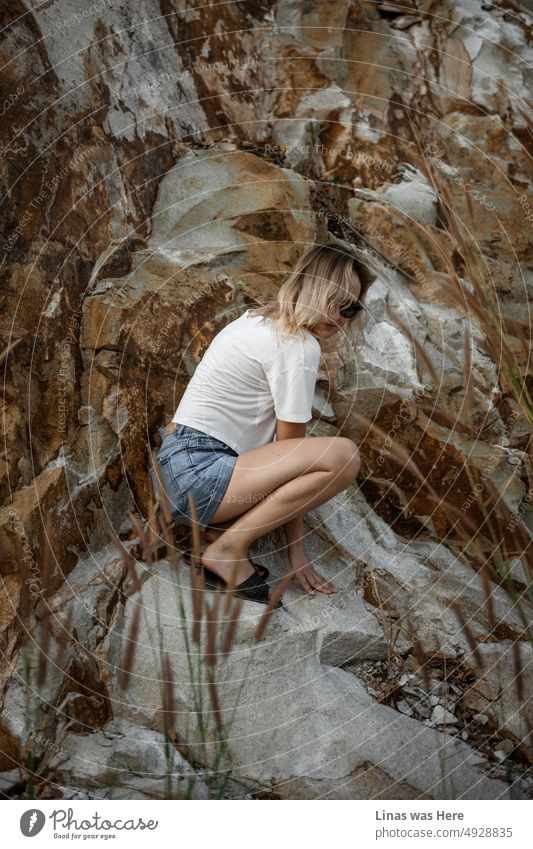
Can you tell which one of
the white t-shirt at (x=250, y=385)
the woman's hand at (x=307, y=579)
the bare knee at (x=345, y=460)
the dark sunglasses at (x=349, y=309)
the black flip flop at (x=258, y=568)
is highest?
the dark sunglasses at (x=349, y=309)

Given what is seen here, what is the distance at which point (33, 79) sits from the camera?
11.1 ft

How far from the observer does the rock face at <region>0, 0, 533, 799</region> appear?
2.83 meters

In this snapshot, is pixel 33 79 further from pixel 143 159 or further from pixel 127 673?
pixel 127 673

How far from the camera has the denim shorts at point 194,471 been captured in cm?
318

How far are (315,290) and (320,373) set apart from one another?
84 cm

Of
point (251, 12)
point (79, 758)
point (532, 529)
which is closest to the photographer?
point (79, 758)

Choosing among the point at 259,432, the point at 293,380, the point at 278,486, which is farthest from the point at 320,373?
the point at 278,486

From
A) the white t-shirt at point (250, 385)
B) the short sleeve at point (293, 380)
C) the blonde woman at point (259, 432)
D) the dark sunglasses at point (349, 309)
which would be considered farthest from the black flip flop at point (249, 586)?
the dark sunglasses at point (349, 309)

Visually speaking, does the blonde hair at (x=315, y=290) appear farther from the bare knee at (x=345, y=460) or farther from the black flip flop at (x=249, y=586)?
the black flip flop at (x=249, y=586)

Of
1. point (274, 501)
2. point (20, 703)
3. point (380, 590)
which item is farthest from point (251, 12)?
point (20, 703)

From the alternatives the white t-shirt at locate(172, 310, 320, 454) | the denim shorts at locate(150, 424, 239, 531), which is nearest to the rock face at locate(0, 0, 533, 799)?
the denim shorts at locate(150, 424, 239, 531)

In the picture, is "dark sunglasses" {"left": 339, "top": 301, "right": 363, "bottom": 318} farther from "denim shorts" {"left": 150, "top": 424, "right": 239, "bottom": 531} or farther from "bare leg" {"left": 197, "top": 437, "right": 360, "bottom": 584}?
"denim shorts" {"left": 150, "top": 424, "right": 239, "bottom": 531}

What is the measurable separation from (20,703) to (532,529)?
255 cm

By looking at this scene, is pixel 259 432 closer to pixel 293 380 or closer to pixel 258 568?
pixel 293 380
